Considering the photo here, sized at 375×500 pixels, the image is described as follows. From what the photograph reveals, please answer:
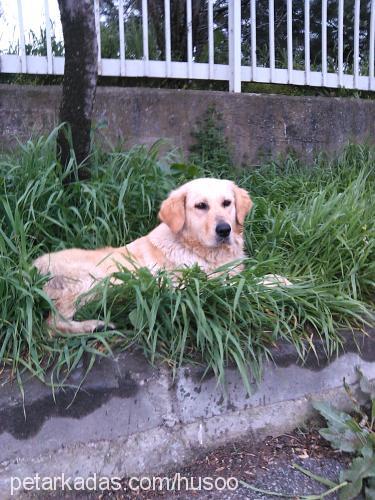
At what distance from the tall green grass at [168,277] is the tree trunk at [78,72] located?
24 centimetres

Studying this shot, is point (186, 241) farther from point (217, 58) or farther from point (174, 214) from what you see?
point (217, 58)

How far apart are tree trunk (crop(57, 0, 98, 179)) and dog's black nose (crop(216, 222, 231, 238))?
1.19 m

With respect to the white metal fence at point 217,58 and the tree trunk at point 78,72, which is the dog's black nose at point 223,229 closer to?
the tree trunk at point 78,72

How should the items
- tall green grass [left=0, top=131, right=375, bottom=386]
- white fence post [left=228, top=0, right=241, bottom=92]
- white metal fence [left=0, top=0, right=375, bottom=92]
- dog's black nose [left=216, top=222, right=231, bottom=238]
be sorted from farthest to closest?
1. white fence post [left=228, top=0, right=241, bottom=92]
2. white metal fence [left=0, top=0, right=375, bottom=92]
3. dog's black nose [left=216, top=222, right=231, bottom=238]
4. tall green grass [left=0, top=131, right=375, bottom=386]

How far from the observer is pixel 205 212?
2.89m

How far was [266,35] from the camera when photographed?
6.38 meters

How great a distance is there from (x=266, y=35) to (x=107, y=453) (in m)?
5.91

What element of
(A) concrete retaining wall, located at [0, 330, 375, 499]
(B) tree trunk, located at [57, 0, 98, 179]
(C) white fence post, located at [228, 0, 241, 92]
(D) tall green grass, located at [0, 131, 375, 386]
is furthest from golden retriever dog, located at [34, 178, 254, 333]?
(C) white fence post, located at [228, 0, 241, 92]

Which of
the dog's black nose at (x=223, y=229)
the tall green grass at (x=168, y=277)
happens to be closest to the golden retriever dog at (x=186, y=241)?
the dog's black nose at (x=223, y=229)

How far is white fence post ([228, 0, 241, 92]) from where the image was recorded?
4625 mm

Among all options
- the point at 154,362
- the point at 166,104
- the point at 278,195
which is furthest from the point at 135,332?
the point at 166,104

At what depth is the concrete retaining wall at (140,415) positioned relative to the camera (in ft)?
6.46

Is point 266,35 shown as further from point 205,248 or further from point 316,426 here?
point 316,426

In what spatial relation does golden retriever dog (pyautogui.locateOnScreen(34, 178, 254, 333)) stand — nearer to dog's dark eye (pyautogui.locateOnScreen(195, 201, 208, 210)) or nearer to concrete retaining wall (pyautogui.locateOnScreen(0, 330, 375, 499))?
dog's dark eye (pyautogui.locateOnScreen(195, 201, 208, 210))
